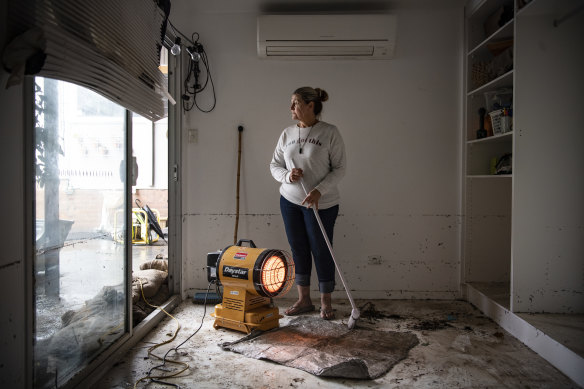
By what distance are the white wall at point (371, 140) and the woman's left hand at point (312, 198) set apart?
701 mm

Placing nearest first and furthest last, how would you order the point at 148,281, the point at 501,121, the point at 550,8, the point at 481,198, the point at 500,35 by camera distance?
the point at 550,8 < the point at 501,121 < the point at 500,35 < the point at 148,281 < the point at 481,198

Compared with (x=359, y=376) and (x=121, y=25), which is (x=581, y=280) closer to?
(x=359, y=376)

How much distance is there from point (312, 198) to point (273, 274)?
0.53 metres

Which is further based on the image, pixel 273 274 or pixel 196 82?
pixel 196 82

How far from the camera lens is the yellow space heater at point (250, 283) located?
2.29m

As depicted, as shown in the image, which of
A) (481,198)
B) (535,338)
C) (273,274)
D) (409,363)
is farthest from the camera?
(481,198)

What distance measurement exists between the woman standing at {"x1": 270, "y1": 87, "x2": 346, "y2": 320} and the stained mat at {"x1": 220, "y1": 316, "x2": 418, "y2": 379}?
1.02ft

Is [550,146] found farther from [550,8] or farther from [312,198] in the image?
[312,198]

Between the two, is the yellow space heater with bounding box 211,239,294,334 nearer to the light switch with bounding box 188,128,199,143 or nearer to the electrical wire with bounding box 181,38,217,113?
the light switch with bounding box 188,128,199,143

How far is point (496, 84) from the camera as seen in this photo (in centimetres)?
275

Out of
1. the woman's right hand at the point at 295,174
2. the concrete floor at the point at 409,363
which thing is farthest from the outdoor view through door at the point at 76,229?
the woman's right hand at the point at 295,174

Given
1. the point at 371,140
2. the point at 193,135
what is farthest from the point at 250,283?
the point at 371,140

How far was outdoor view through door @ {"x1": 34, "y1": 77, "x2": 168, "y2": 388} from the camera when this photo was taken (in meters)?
1.45

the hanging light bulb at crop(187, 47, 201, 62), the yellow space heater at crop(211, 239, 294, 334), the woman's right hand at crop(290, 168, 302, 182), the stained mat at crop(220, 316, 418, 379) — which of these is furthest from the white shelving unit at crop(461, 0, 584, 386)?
the hanging light bulb at crop(187, 47, 201, 62)
